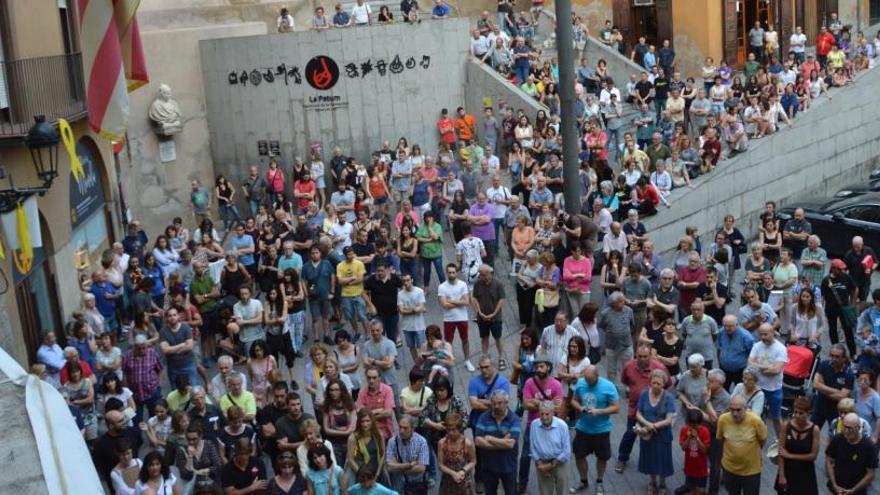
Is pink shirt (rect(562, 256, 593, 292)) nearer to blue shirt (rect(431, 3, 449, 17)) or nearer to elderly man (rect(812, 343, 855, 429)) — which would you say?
elderly man (rect(812, 343, 855, 429))

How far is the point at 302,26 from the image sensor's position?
3005cm

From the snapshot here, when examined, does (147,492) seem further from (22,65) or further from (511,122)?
(511,122)

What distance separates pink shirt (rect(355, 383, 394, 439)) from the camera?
12273mm

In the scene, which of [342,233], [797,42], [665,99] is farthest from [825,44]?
[342,233]

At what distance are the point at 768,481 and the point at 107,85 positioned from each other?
9.83 meters

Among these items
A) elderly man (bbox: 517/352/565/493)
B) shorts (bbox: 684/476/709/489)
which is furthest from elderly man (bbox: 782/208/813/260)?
elderly man (bbox: 517/352/565/493)

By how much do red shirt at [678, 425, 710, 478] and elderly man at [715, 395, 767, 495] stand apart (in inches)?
7.9

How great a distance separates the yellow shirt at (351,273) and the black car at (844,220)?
8355 mm

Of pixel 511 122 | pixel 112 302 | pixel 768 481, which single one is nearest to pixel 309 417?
pixel 768 481

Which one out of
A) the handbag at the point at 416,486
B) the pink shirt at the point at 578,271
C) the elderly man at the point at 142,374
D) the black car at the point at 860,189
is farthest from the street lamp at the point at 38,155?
the black car at the point at 860,189

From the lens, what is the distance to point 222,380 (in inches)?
527

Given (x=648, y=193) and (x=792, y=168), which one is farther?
(x=792, y=168)

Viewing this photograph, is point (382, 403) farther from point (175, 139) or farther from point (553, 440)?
point (175, 139)

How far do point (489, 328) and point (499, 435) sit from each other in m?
4.12
